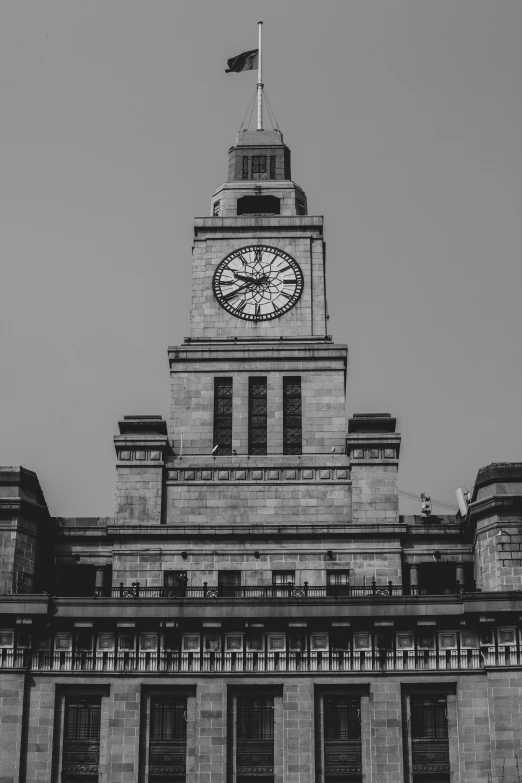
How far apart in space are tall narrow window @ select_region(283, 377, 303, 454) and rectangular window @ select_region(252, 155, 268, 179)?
1415cm

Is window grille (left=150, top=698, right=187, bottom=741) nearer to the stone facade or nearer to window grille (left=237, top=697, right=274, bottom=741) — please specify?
the stone facade

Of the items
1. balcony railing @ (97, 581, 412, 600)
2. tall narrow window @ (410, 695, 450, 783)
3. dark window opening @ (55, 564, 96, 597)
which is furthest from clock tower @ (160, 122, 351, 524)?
tall narrow window @ (410, 695, 450, 783)

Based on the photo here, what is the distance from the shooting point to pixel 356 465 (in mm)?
83750

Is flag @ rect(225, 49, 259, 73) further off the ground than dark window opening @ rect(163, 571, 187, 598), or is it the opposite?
flag @ rect(225, 49, 259, 73)

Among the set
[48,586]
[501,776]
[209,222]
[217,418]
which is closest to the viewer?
[501,776]

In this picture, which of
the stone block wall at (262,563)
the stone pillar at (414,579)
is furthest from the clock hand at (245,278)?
the stone pillar at (414,579)

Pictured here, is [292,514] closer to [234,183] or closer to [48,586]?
[48,586]

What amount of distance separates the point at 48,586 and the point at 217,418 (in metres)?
11.8

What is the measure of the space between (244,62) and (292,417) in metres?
23.2

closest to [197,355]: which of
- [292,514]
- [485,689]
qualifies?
[292,514]

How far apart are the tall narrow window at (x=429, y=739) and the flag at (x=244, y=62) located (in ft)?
128

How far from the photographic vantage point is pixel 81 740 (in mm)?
75938

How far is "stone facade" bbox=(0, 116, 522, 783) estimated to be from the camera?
75.4 metres

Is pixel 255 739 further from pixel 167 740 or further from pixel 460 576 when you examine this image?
pixel 460 576
